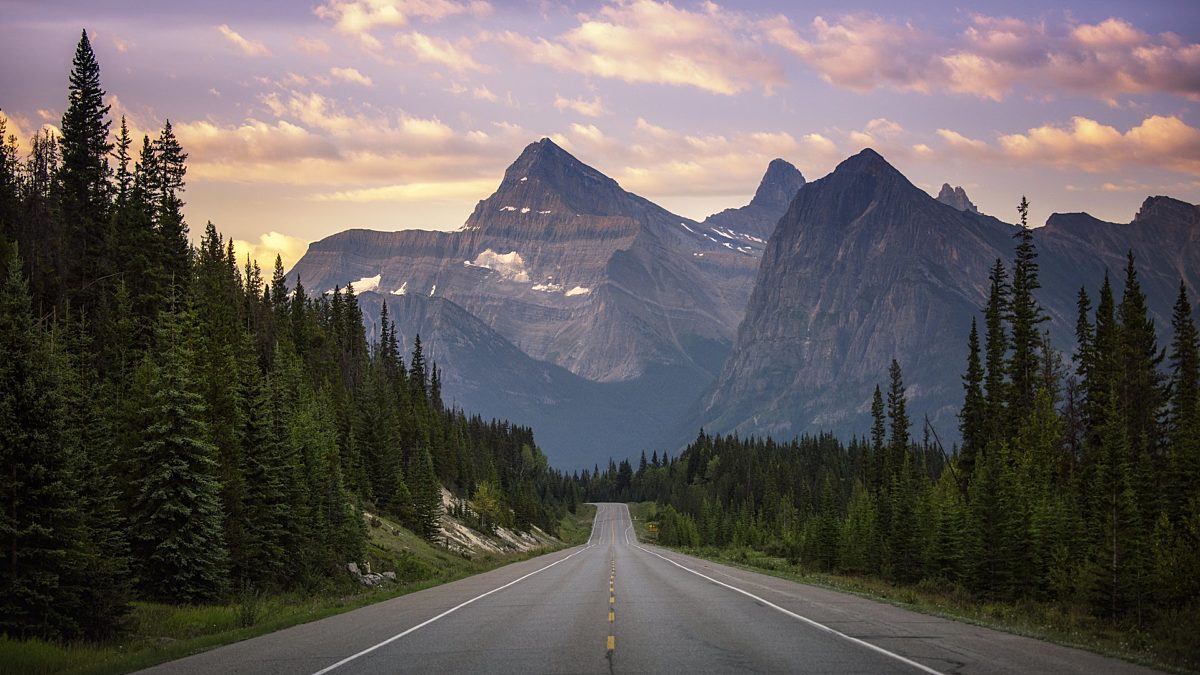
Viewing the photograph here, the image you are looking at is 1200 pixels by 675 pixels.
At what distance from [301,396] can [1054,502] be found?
47692 millimetres

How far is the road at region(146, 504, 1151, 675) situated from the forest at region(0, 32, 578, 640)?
5475 millimetres

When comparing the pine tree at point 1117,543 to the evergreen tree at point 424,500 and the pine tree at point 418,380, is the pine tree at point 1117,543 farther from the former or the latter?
the pine tree at point 418,380

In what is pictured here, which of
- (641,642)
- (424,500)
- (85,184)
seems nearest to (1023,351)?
(424,500)

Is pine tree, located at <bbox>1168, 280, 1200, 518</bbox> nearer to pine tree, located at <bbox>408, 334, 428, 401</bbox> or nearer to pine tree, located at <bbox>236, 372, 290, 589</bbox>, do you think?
Result: pine tree, located at <bbox>236, 372, 290, 589</bbox>

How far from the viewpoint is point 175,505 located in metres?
28.3

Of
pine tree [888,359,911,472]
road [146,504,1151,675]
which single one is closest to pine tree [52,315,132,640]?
road [146,504,1151,675]

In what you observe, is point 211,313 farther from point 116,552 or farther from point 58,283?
point 116,552

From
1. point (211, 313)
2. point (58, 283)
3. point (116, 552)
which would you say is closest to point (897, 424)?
point (211, 313)

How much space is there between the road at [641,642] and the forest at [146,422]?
547cm

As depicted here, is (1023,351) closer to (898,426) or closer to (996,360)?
(996,360)

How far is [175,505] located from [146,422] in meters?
3.96

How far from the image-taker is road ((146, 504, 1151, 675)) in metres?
14.9

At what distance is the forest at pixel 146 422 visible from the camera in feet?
68.8

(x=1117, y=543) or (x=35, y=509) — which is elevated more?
(x=35, y=509)
